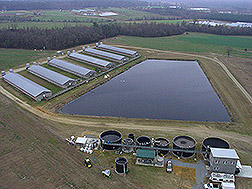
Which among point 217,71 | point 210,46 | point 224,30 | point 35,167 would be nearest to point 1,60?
point 35,167

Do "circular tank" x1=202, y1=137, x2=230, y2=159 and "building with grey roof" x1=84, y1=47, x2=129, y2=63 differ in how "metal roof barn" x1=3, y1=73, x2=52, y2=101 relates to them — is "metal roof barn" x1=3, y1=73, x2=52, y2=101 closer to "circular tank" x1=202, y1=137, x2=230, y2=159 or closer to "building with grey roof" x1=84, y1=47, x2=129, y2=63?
"building with grey roof" x1=84, y1=47, x2=129, y2=63

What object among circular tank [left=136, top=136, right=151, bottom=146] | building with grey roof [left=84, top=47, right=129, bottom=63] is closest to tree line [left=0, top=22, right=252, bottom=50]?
building with grey roof [left=84, top=47, right=129, bottom=63]

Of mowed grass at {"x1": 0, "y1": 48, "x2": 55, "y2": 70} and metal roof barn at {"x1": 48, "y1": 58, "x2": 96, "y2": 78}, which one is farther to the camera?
mowed grass at {"x1": 0, "y1": 48, "x2": 55, "y2": 70}

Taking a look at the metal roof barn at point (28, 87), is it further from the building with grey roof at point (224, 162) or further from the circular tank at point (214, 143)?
the building with grey roof at point (224, 162)

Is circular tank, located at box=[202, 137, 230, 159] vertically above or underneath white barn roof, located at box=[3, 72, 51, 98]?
above

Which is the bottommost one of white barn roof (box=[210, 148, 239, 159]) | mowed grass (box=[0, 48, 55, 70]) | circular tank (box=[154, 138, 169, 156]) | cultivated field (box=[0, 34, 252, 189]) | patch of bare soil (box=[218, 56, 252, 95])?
mowed grass (box=[0, 48, 55, 70])

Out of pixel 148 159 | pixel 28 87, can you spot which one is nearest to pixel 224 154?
pixel 148 159

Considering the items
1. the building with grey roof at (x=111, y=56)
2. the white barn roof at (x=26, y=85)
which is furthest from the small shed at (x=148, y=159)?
the building with grey roof at (x=111, y=56)

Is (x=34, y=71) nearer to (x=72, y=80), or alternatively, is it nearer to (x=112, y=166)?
(x=72, y=80)
